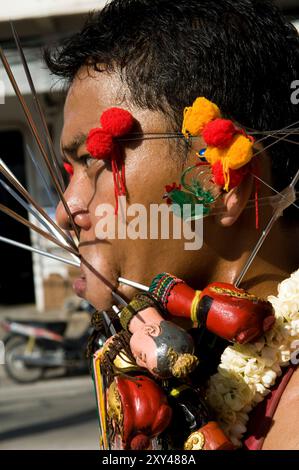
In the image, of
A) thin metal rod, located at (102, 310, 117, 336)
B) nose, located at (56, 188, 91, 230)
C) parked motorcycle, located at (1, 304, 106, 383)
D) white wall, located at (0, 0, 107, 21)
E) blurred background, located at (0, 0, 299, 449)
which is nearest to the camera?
nose, located at (56, 188, 91, 230)

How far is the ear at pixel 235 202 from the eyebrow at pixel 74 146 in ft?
1.26

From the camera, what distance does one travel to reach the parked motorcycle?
25.3 ft

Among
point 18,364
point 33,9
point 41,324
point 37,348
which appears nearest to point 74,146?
point 41,324

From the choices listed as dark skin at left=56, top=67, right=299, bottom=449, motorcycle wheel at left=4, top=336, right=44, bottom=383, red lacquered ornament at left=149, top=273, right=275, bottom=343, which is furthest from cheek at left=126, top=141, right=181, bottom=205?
motorcycle wheel at left=4, top=336, right=44, bottom=383

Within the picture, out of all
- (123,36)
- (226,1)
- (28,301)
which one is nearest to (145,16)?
(123,36)

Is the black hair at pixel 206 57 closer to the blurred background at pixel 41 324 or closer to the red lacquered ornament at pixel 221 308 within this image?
the red lacquered ornament at pixel 221 308

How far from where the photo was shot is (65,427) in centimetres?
629

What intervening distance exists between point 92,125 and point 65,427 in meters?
5.08

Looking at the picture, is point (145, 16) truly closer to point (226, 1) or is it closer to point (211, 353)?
point (226, 1)

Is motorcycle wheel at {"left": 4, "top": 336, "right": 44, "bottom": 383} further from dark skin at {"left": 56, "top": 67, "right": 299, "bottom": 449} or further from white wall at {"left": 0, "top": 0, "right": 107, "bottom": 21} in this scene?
dark skin at {"left": 56, "top": 67, "right": 299, "bottom": 449}

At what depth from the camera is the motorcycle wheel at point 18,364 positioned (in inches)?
306

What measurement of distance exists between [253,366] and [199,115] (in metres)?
0.61

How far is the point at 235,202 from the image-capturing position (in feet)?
5.41

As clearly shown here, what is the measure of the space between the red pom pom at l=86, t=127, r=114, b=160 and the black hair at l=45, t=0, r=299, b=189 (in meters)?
0.13
